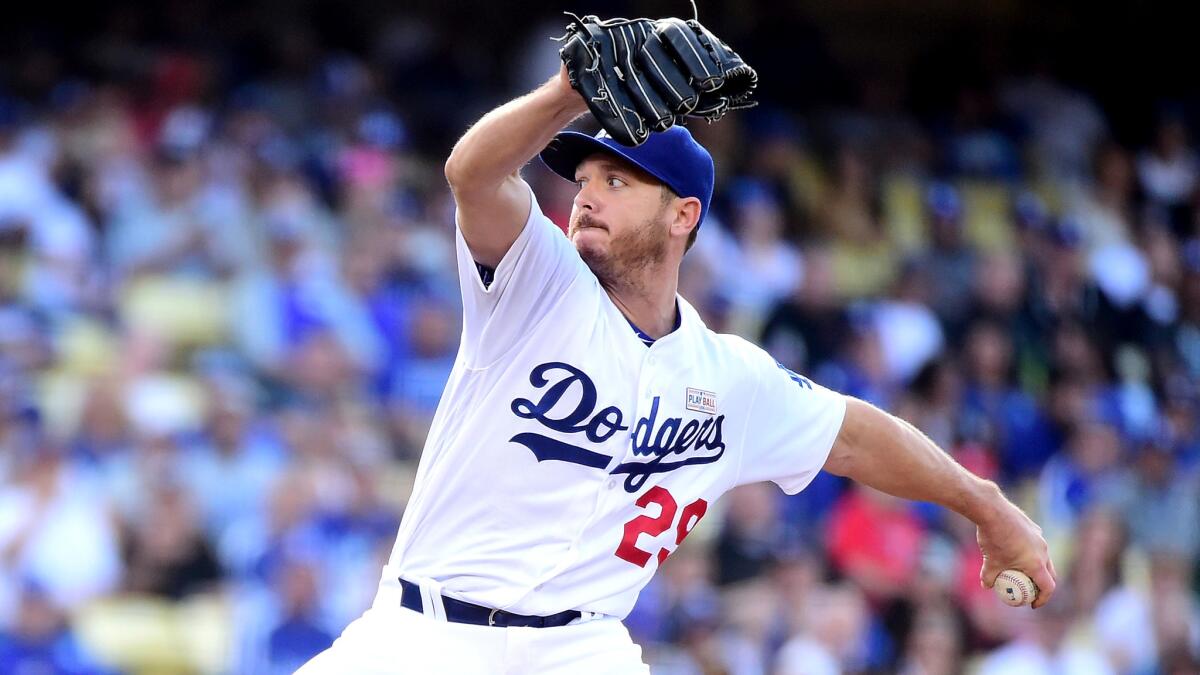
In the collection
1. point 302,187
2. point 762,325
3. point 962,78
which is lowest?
point 962,78

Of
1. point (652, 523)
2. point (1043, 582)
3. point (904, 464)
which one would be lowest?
point (1043, 582)

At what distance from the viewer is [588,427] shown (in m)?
3.47

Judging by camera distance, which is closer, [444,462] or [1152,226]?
[444,462]

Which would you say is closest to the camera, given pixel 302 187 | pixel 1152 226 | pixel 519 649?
pixel 519 649

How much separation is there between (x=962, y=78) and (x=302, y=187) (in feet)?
18.5

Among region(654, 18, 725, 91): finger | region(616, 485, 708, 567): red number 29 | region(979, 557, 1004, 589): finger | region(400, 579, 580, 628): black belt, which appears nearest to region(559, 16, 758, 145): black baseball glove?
region(654, 18, 725, 91): finger

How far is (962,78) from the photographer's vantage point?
12281 mm

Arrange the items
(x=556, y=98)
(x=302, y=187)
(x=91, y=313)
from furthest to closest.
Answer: (x=302, y=187) → (x=91, y=313) → (x=556, y=98)

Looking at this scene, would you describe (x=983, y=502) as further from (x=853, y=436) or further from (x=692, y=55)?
(x=692, y=55)

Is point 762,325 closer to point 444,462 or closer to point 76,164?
point 76,164

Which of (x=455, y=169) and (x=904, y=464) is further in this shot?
(x=904, y=464)

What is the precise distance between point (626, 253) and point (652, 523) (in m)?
0.63

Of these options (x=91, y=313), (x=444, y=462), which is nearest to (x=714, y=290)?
(x=91, y=313)

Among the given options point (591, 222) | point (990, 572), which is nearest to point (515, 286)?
point (591, 222)
